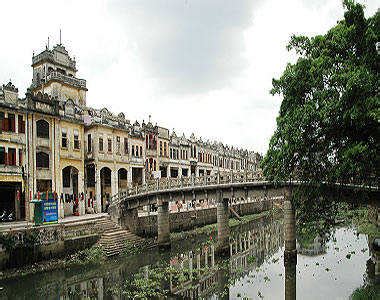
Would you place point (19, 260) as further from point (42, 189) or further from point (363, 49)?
point (363, 49)

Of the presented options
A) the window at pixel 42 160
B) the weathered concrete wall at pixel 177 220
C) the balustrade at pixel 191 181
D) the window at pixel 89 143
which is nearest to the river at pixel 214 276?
the weathered concrete wall at pixel 177 220

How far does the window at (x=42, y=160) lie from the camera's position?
35.8m

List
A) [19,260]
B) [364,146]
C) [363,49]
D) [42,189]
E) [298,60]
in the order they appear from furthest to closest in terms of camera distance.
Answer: [42,189] → [19,260] → [298,60] → [363,49] → [364,146]

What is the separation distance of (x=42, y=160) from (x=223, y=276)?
76.5 feet

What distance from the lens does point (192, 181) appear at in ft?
105

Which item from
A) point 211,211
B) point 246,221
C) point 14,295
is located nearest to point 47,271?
point 14,295

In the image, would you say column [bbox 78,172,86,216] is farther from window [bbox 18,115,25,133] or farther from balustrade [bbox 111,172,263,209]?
window [bbox 18,115,25,133]

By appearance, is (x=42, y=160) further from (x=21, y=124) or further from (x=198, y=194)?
(x=198, y=194)

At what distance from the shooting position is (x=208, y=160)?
2778 inches

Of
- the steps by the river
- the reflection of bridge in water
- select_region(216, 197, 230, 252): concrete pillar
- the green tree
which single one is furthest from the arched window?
the green tree

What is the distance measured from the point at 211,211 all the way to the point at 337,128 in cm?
3646

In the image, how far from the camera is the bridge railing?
1154 inches

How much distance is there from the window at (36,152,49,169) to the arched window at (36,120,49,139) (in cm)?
193

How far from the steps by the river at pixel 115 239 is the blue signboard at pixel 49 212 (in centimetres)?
466
